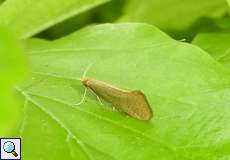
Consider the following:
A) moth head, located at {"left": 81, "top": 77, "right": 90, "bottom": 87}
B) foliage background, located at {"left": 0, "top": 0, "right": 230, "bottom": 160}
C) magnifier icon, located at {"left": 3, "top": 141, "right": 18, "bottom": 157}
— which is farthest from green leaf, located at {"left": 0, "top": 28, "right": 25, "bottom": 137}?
moth head, located at {"left": 81, "top": 77, "right": 90, "bottom": 87}

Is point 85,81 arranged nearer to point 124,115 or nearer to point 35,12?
point 124,115

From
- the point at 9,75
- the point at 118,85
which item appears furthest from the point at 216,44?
the point at 9,75

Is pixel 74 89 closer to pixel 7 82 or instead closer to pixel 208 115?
pixel 208 115

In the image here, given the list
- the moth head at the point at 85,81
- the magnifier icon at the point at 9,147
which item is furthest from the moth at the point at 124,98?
the magnifier icon at the point at 9,147

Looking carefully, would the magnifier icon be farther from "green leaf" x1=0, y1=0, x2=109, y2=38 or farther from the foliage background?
"green leaf" x1=0, y1=0, x2=109, y2=38

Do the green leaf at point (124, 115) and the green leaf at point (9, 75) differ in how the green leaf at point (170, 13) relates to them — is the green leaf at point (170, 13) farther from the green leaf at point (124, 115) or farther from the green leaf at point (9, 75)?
the green leaf at point (9, 75)

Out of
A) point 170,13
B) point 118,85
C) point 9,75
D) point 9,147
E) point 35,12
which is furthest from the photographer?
point 170,13

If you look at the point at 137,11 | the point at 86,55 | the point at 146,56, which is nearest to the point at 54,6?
the point at 86,55
